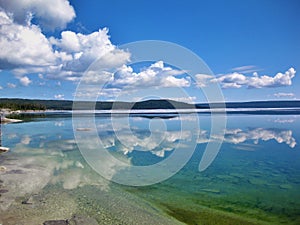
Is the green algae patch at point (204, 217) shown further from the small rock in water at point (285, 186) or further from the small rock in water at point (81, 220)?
the small rock in water at point (285, 186)

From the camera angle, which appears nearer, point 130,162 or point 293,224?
point 293,224

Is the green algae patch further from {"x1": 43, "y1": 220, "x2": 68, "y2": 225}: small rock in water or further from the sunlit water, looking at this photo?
{"x1": 43, "y1": 220, "x2": 68, "y2": 225}: small rock in water

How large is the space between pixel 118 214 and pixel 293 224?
18.5 feet

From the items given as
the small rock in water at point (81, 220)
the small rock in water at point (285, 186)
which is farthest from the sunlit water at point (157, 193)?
the small rock in water at point (81, 220)

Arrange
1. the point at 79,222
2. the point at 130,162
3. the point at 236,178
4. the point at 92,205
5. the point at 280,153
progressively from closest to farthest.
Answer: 1. the point at 79,222
2. the point at 92,205
3. the point at 236,178
4. the point at 130,162
5. the point at 280,153

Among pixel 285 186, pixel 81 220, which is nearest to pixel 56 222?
pixel 81 220

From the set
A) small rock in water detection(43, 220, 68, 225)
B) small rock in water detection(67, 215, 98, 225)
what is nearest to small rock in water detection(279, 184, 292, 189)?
small rock in water detection(67, 215, 98, 225)

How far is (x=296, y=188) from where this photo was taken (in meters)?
12.1

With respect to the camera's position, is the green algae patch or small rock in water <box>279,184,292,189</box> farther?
small rock in water <box>279,184,292,189</box>

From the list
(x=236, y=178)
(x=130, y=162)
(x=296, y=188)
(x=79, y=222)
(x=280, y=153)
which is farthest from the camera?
(x=280, y=153)

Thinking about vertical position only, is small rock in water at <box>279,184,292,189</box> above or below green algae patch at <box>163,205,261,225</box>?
above

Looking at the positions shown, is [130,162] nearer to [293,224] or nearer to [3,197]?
[3,197]

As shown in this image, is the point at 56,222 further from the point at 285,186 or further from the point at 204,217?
the point at 285,186

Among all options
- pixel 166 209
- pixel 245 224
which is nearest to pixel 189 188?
pixel 166 209
